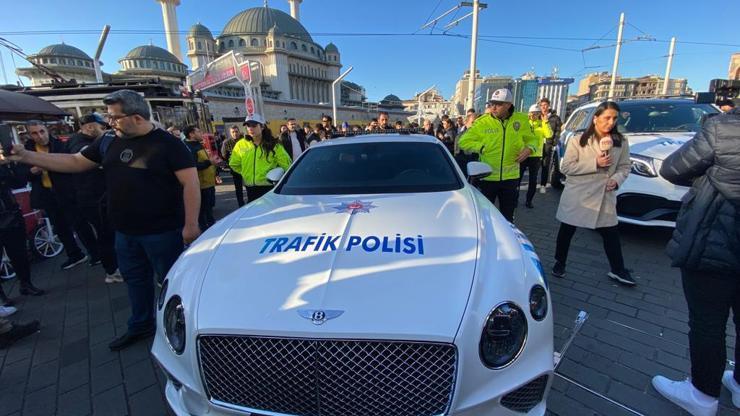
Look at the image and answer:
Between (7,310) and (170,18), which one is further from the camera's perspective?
(170,18)

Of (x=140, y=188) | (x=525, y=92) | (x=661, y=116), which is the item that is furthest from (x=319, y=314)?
(x=525, y=92)

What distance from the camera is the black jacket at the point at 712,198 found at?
1.52m

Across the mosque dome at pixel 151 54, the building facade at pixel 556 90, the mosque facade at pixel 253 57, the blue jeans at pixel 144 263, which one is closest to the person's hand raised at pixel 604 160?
the blue jeans at pixel 144 263

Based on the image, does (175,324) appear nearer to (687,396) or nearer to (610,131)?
(687,396)

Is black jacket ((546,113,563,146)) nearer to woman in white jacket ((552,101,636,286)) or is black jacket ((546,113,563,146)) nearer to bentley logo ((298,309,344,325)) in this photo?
woman in white jacket ((552,101,636,286))

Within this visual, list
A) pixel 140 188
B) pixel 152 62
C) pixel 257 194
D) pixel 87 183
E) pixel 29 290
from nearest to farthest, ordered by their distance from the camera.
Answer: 1. pixel 140 188
2. pixel 29 290
3. pixel 87 183
4. pixel 257 194
5. pixel 152 62

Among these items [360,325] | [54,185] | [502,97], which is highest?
[502,97]

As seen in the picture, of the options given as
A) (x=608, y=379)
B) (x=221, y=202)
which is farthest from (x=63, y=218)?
(x=608, y=379)

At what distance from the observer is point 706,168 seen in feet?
5.34

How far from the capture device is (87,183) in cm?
377

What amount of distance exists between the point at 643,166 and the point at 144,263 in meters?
5.26

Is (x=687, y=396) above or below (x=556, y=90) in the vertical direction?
below

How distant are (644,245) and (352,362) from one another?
183 inches

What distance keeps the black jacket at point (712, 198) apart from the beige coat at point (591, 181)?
1.46m
